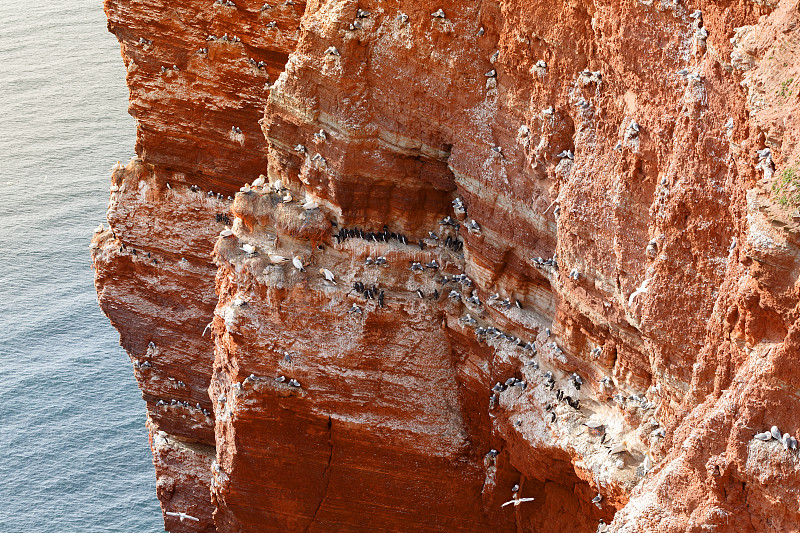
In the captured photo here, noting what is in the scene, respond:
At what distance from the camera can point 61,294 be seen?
42125mm

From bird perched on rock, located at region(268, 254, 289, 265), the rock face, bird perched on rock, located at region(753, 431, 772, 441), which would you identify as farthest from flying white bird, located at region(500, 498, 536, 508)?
bird perched on rock, located at region(753, 431, 772, 441)

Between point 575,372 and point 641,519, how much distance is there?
4.62 m

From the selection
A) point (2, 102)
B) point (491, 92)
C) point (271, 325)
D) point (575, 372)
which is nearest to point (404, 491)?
point (271, 325)

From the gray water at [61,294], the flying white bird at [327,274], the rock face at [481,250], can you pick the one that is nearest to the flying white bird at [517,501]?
the rock face at [481,250]

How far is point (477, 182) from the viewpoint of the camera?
19.1m

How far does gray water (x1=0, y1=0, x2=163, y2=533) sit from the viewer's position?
34.6 meters

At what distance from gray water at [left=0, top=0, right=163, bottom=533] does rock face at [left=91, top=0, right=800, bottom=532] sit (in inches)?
371

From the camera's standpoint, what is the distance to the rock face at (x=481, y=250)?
1249cm

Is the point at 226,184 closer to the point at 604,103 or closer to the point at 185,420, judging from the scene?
the point at 185,420

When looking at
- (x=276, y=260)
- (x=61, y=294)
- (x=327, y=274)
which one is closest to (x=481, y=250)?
(x=327, y=274)

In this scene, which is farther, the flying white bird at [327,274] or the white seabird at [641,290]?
the flying white bird at [327,274]

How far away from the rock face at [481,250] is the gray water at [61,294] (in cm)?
943

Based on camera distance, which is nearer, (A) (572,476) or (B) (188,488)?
(A) (572,476)

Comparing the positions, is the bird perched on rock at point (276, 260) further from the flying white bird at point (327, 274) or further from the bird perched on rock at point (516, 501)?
the bird perched on rock at point (516, 501)
